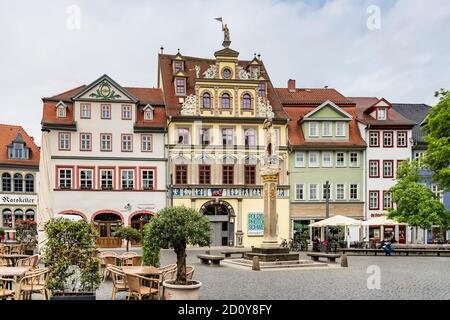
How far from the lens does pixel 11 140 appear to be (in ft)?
178

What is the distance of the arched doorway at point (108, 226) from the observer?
41656 mm

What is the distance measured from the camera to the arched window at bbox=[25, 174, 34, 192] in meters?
53.5

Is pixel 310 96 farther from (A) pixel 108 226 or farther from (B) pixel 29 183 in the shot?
(B) pixel 29 183

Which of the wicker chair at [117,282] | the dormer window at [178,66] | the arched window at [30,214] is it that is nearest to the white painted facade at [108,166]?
the dormer window at [178,66]

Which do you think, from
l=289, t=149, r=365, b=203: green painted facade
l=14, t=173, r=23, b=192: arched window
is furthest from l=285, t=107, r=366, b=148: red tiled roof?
l=14, t=173, r=23, b=192: arched window

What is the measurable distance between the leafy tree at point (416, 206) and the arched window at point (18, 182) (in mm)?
31360

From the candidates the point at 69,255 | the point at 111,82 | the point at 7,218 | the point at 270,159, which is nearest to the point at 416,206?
the point at 270,159

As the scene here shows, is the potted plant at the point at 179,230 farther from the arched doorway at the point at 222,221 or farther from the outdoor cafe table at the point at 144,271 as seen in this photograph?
the arched doorway at the point at 222,221

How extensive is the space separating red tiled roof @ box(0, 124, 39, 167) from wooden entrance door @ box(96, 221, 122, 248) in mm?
14755

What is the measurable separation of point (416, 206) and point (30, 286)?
2718 centimetres

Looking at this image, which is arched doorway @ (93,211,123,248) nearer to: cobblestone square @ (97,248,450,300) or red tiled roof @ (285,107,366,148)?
red tiled roof @ (285,107,366,148)

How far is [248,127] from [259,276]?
24.6m

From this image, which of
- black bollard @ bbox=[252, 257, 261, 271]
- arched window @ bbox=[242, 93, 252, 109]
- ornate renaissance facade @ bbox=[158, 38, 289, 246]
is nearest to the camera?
black bollard @ bbox=[252, 257, 261, 271]
